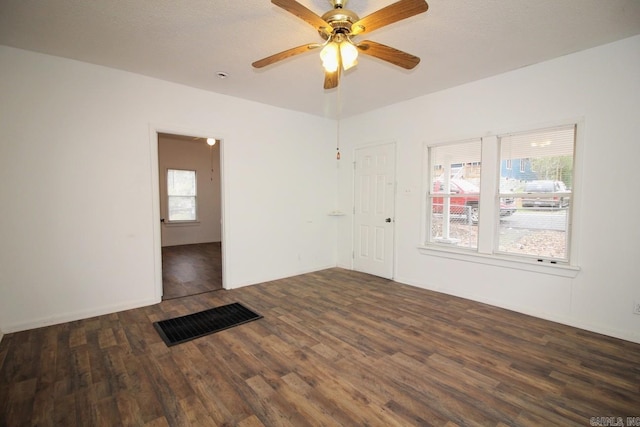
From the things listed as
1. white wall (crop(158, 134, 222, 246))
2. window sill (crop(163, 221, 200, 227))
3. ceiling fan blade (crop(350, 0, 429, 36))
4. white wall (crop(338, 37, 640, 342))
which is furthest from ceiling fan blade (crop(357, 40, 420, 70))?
window sill (crop(163, 221, 200, 227))

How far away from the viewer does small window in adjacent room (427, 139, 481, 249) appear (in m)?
3.88

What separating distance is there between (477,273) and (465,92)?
242cm

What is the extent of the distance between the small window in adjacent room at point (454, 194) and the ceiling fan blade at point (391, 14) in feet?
8.47

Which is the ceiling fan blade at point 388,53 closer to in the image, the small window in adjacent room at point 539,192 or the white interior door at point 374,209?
the small window in adjacent room at point 539,192

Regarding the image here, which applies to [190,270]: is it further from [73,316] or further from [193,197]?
[193,197]

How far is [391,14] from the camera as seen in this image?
1750mm

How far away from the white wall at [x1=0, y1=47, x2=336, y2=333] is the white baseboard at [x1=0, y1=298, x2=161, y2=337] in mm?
11

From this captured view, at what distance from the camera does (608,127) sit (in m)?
2.83

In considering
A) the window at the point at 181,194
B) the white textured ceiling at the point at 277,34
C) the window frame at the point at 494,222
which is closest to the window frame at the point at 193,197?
the window at the point at 181,194

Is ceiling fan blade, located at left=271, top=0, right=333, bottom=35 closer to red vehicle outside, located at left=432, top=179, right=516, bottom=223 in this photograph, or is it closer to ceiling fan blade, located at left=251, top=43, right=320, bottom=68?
ceiling fan blade, located at left=251, top=43, right=320, bottom=68

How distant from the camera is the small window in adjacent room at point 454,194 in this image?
3.88 meters

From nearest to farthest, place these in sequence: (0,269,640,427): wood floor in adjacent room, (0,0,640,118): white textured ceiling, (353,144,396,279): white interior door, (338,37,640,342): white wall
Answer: (0,269,640,427): wood floor in adjacent room
(0,0,640,118): white textured ceiling
(338,37,640,342): white wall
(353,144,396,279): white interior door

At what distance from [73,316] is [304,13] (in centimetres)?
384

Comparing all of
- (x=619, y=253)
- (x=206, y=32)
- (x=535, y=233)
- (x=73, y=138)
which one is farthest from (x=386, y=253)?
(x=73, y=138)
